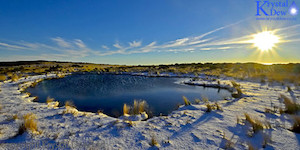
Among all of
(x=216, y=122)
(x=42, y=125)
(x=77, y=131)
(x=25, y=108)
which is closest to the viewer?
(x=77, y=131)

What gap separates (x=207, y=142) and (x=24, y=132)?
190 inches

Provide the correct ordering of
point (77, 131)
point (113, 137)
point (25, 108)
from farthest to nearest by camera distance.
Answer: point (25, 108), point (77, 131), point (113, 137)

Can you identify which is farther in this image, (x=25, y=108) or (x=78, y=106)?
(x=78, y=106)

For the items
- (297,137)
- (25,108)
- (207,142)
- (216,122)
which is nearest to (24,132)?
(25,108)

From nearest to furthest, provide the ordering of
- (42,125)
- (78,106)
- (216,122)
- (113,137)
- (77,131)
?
(113,137), (77,131), (42,125), (216,122), (78,106)

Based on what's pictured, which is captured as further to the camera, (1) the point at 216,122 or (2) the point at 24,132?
(1) the point at 216,122

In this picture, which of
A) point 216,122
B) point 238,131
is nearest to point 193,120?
point 216,122

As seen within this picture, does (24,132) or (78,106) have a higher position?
(24,132)

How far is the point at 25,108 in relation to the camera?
5348 millimetres

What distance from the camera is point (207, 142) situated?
119 inches

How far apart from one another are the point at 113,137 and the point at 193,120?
2.74 meters

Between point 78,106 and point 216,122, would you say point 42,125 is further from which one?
point 216,122

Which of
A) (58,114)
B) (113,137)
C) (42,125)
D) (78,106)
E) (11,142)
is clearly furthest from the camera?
(78,106)

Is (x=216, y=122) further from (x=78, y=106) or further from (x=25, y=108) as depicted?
(x=25, y=108)
